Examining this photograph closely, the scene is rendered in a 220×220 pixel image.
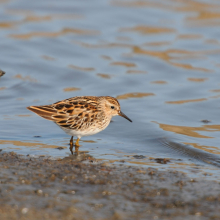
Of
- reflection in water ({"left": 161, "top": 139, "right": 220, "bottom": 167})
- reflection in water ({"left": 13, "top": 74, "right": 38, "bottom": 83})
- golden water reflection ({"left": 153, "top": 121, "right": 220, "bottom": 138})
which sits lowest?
reflection in water ({"left": 161, "top": 139, "right": 220, "bottom": 167})

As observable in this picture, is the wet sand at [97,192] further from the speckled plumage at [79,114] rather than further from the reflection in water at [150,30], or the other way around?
the reflection in water at [150,30]

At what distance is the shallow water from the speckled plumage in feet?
1.50

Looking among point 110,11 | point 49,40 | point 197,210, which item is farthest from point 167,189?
point 110,11

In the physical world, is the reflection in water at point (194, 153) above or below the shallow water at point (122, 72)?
below

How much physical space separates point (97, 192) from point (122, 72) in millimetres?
9938

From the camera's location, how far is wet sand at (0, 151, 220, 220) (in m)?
6.24

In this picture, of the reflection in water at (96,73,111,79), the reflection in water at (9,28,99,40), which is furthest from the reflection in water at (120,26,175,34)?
the reflection in water at (96,73,111,79)

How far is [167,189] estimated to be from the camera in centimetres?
724

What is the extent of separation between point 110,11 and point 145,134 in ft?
41.7

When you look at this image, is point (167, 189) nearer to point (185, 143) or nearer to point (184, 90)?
point (185, 143)

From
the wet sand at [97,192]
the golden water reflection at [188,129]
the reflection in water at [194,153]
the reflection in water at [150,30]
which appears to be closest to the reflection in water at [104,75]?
the golden water reflection at [188,129]

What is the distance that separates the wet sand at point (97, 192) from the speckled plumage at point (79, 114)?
1372 mm

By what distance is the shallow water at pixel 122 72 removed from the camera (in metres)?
10.4

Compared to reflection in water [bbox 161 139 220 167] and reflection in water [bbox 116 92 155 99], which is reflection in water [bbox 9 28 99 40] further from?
reflection in water [bbox 161 139 220 167]
